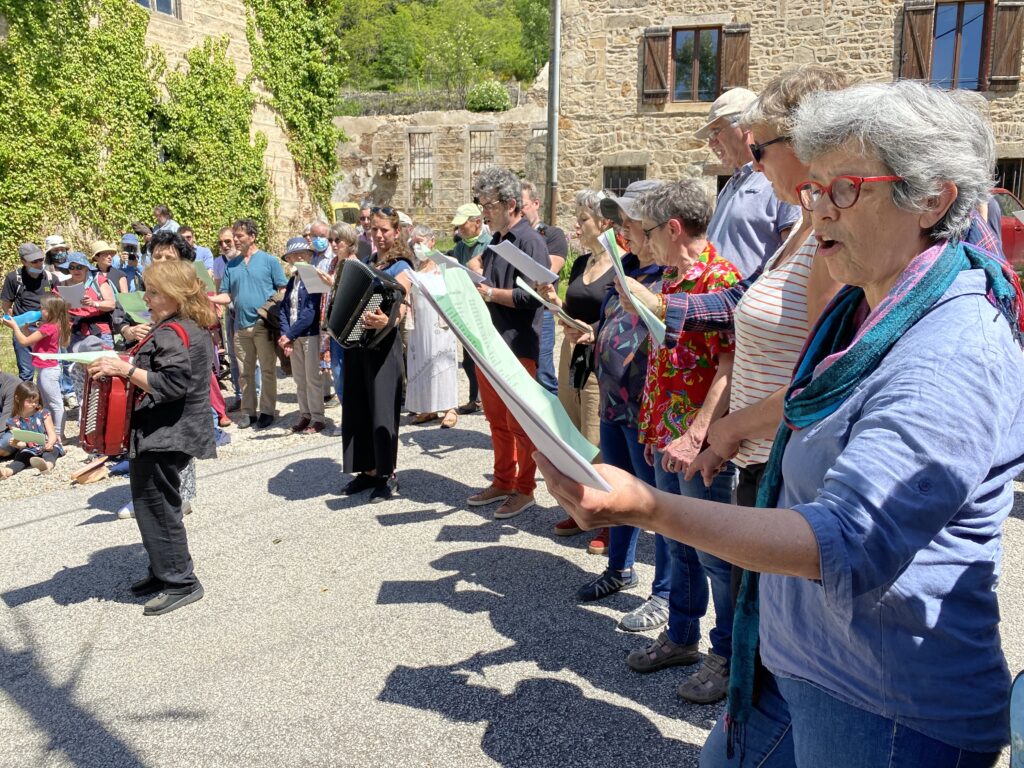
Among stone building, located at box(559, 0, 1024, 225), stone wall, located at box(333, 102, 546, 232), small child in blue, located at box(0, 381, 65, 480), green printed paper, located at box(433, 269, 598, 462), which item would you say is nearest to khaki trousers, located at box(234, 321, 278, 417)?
small child in blue, located at box(0, 381, 65, 480)

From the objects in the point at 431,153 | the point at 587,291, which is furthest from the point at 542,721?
the point at 431,153

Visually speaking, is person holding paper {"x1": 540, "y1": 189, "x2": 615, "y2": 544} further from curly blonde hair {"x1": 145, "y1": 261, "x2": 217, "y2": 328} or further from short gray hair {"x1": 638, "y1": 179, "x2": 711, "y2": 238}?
curly blonde hair {"x1": 145, "y1": 261, "x2": 217, "y2": 328}

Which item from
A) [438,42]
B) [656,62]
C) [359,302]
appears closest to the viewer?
[359,302]

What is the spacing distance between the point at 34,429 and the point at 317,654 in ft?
16.3

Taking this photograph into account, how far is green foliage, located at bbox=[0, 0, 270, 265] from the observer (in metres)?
13.9

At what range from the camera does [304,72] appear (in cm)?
1830

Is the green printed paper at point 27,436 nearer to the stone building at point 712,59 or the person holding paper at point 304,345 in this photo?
the person holding paper at point 304,345

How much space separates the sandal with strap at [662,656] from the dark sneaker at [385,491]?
2790 mm

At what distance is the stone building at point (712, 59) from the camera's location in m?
16.4

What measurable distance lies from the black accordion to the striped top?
3501 mm

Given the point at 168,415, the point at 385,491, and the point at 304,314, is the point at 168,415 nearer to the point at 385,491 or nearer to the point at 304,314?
the point at 385,491

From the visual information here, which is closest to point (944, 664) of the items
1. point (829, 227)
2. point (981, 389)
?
point (981, 389)

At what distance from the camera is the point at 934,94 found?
1.26 metres

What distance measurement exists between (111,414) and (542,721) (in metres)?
2.60
